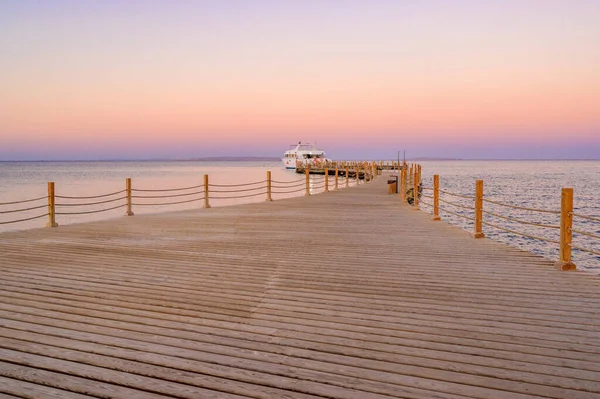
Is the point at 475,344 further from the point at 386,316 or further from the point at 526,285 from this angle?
the point at 526,285

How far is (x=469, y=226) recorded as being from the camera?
72.7 ft

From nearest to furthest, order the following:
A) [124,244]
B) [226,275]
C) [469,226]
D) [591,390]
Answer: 1. [591,390]
2. [226,275]
3. [124,244]
4. [469,226]

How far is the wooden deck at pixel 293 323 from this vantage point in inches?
114

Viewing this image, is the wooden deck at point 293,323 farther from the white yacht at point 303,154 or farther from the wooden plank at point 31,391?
the white yacht at point 303,154

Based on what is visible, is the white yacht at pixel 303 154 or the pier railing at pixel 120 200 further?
the white yacht at pixel 303 154

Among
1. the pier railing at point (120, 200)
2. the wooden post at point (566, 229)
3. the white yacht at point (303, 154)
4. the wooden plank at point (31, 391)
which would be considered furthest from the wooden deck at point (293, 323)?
the white yacht at point (303, 154)

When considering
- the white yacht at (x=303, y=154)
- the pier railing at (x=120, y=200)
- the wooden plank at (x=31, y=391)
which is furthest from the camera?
the white yacht at (x=303, y=154)

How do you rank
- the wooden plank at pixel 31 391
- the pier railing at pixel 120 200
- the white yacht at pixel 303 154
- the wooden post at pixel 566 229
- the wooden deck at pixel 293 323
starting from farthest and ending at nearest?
the white yacht at pixel 303 154
the pier railing at pixel 120 200
the wooden post at pixel 566 229
the wooden deck at pixel 293 323
the wooden plank at pixel 31 391

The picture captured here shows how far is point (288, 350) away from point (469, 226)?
20.3 meters

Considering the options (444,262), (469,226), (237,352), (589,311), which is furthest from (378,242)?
(469,226)

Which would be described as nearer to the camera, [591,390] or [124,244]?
[591,390]

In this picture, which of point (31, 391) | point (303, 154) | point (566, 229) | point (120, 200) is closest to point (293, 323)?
point (31, 391)

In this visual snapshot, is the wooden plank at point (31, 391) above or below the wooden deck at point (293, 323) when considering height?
below

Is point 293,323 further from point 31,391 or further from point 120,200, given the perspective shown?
point 120,200
